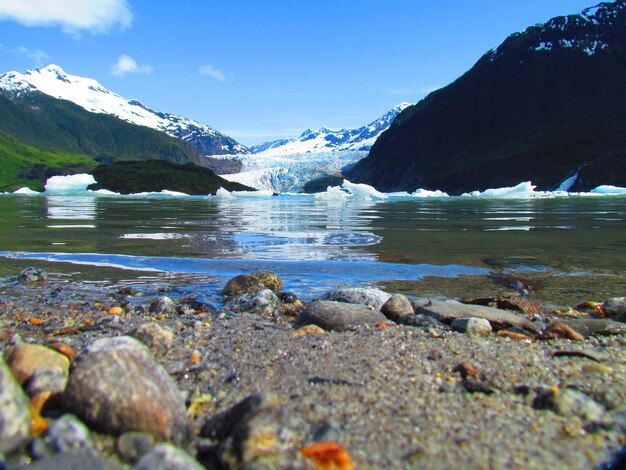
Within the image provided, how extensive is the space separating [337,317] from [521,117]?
15367 cm

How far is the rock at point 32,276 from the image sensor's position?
7051 millimetres

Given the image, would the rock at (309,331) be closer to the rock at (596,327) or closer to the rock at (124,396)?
the rock at (124,396)

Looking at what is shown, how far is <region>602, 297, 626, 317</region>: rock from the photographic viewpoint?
521cm

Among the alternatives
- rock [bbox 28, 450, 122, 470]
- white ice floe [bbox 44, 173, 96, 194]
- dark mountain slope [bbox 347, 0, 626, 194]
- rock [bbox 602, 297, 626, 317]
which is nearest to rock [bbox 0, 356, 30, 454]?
rock [bbox 28, 450, 122, 470]

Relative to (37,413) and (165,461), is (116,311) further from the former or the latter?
(165,461)

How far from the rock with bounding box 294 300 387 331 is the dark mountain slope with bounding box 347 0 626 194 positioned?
380ft

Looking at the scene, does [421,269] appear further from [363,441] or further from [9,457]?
[9,457]

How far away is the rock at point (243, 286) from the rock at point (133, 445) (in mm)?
4147

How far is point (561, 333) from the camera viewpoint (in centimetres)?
401

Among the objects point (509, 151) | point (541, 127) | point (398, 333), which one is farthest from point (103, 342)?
point (541, 127)

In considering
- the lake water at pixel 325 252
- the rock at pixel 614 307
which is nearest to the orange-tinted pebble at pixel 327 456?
the rock at pixel 614 307

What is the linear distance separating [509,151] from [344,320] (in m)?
137

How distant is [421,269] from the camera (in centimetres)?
834

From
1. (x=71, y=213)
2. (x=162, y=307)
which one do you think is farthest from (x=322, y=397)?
(x=71, y=213)
